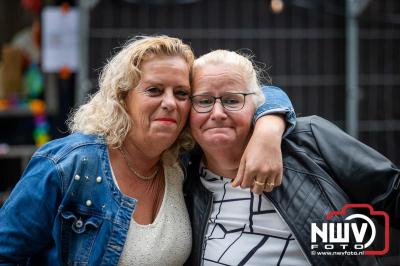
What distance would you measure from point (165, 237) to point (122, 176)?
1.06 ft

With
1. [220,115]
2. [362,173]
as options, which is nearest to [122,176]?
[220,115]

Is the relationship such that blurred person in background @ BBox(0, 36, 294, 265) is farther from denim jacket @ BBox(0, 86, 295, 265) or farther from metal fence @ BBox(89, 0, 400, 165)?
metal fence @ BBox(89, 0, 400, 165)

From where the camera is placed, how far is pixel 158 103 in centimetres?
237

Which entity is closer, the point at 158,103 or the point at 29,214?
the point at 29,214

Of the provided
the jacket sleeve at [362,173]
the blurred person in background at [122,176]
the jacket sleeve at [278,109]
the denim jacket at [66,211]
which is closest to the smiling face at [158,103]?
the blurred person in background at [122,176]

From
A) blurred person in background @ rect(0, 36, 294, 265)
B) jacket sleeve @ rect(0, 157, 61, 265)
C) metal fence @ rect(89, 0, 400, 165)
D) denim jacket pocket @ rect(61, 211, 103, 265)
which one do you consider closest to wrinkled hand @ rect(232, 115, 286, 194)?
blurred person in background @ rect(0, 36, 294, 265)

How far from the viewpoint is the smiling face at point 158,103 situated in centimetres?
→ 238

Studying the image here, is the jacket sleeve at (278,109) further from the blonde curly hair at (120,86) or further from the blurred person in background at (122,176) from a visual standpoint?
the blonde curly hair at (120,86)

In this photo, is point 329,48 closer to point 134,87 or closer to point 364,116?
point 364,116

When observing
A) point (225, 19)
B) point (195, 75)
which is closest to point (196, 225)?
point (195, 75)

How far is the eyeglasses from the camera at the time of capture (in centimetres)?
243

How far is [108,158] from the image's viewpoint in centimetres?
238

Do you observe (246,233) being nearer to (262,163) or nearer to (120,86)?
(262,163)

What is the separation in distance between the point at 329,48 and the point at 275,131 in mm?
3010
